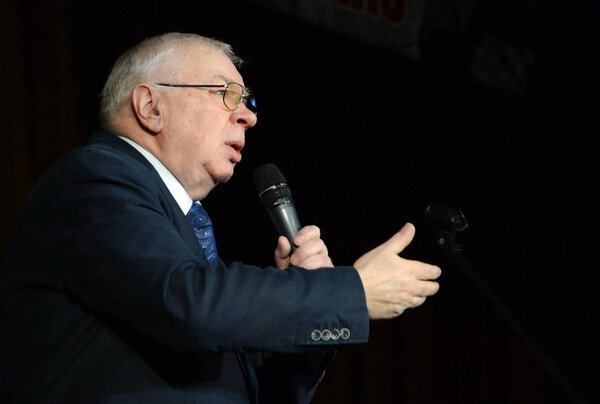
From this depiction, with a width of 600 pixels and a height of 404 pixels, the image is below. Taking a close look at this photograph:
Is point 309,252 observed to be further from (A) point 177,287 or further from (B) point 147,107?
(B) point 147,107

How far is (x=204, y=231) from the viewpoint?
65.7 inches

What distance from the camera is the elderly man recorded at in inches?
43.9

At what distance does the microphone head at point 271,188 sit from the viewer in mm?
1493

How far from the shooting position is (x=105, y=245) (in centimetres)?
116

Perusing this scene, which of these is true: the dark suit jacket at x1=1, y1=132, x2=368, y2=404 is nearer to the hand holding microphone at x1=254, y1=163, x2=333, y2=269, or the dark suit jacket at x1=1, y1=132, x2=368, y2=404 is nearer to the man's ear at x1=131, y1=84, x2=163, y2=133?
the hand holding microphone at x1=254, y1=163, x2=333, y2=269

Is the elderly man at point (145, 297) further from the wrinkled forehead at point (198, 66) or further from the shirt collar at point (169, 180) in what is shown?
the wrinkled forehead at point (198, 66)

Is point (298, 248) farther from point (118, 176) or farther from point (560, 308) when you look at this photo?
point (560, 308)

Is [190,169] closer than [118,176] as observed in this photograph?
No

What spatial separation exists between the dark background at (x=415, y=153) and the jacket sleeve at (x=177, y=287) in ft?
3.63

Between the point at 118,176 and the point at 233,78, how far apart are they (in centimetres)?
56

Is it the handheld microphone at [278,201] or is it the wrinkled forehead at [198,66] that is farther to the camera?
the wrinkled forehead at [198,66]

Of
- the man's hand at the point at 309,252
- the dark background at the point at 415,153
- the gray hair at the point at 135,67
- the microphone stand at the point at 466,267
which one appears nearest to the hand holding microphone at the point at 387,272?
the man's hand at the point at 309,252

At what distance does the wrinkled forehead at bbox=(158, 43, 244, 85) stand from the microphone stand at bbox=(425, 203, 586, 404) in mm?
599

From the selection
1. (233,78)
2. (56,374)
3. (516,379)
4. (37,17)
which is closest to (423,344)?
(516,379)
